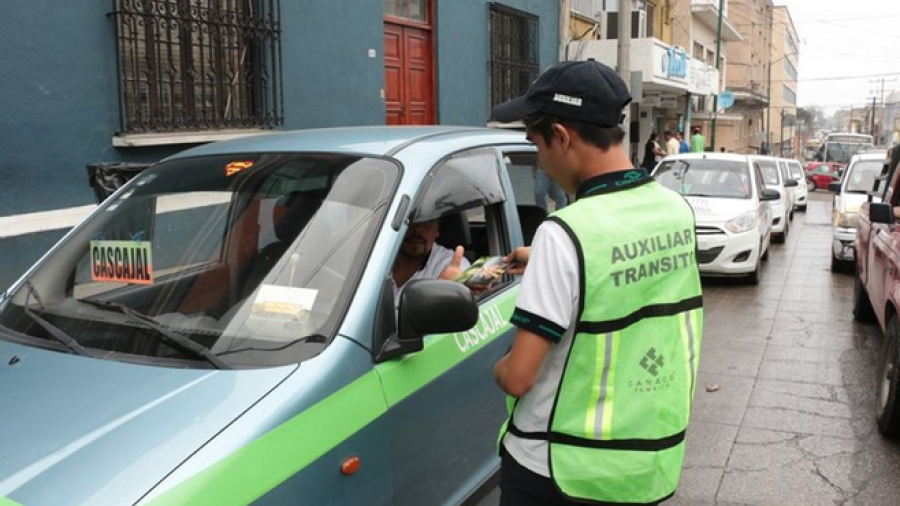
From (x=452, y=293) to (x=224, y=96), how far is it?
7.27 m

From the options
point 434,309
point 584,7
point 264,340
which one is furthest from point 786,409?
point 584,7

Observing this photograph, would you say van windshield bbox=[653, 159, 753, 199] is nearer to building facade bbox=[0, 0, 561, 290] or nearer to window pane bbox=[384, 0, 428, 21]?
building facade bbox=[0, 0, 561, 290]

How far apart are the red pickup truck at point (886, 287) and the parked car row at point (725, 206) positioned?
2.43 meters

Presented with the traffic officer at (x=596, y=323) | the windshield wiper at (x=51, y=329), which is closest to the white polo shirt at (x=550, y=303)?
the traffic officer at (x=596, y=323)

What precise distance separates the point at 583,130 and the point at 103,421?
54.4 inches

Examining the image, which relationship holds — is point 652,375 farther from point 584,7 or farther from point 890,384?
point 584,7

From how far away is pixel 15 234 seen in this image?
658 cm

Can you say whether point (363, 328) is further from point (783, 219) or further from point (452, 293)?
point (783, 219)

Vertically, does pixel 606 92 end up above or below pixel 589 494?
above

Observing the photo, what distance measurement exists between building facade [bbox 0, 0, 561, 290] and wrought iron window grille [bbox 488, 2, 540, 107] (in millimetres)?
1943

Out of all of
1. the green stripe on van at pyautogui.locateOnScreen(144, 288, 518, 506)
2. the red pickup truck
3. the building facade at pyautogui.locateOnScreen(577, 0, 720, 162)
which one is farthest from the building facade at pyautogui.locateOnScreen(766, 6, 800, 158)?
the green stripe on van at pyautogui.locateOnScreen(144, 288, 518, 506)

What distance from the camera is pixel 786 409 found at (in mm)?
5582

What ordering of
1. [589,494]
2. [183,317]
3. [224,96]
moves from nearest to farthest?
[589,494] → [183,317] → [224,96]

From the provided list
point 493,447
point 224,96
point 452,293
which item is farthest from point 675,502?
point 224,96
